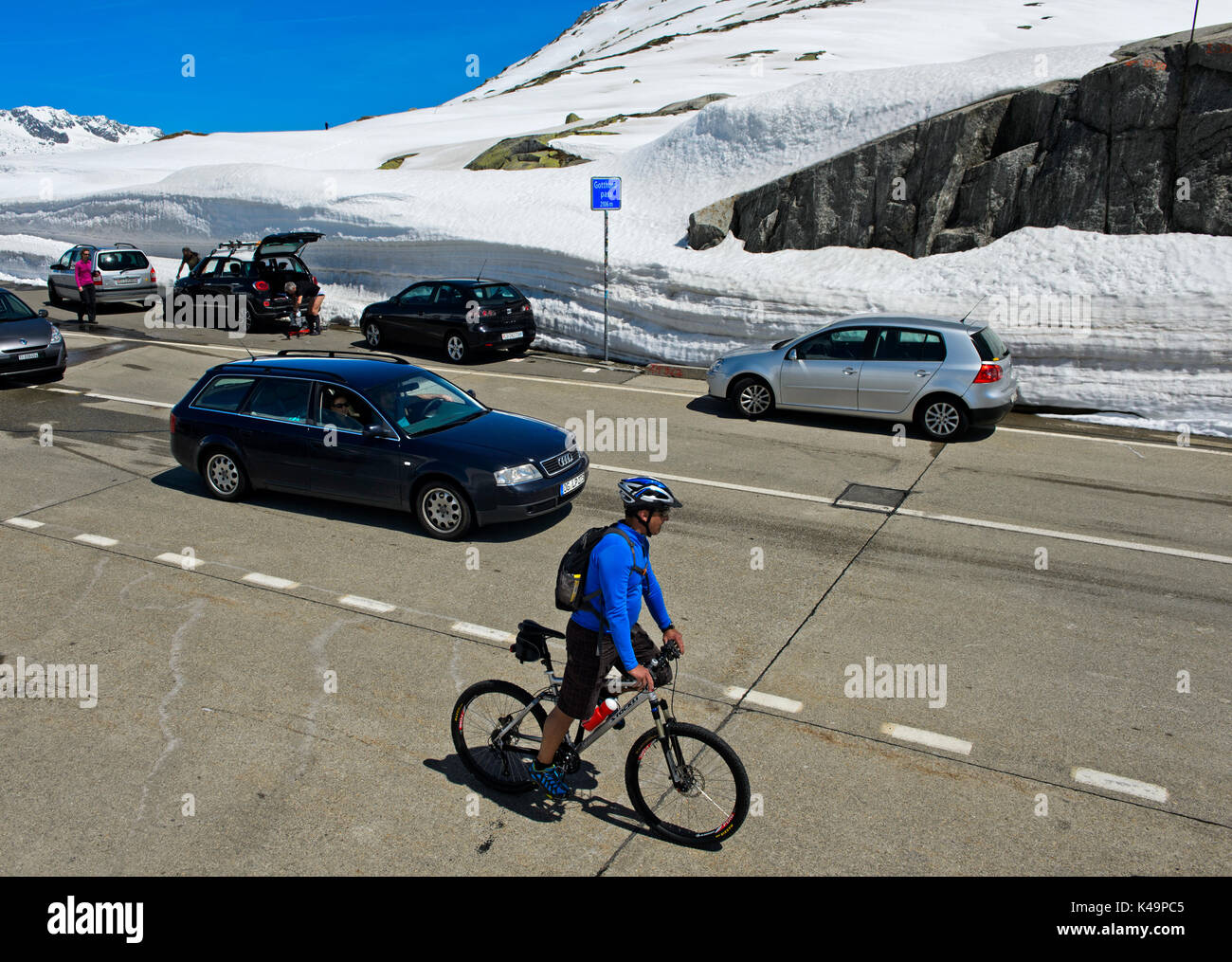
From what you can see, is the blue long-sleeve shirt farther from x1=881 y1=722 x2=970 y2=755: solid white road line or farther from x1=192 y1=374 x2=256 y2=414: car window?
x1=192 y1=374 x2=256 y2=414: car window

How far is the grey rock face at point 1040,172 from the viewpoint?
54.5 ft

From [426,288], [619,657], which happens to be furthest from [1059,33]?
[619,657]

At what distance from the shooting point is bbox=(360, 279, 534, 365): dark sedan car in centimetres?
1773

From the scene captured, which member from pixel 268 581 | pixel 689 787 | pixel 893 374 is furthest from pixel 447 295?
pixel 689 787

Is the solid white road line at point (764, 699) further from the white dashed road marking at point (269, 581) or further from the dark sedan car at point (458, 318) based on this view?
the dark sedan car at point (458, 318)

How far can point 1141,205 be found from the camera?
1697 cm

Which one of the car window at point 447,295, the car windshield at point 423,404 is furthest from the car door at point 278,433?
the car window at point 447,295

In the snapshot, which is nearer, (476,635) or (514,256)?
(476,635)

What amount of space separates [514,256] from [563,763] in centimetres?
1808

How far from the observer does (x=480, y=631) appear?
7.24 m

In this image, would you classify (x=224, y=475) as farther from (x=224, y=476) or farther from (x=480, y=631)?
(x=480, y=631)

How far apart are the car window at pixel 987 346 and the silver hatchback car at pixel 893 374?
0.05 feet

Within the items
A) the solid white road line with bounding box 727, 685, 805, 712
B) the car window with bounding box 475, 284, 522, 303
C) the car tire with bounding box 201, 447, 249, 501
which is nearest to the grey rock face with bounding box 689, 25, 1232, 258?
the car window with bounding box 475, 284, 522, 303
